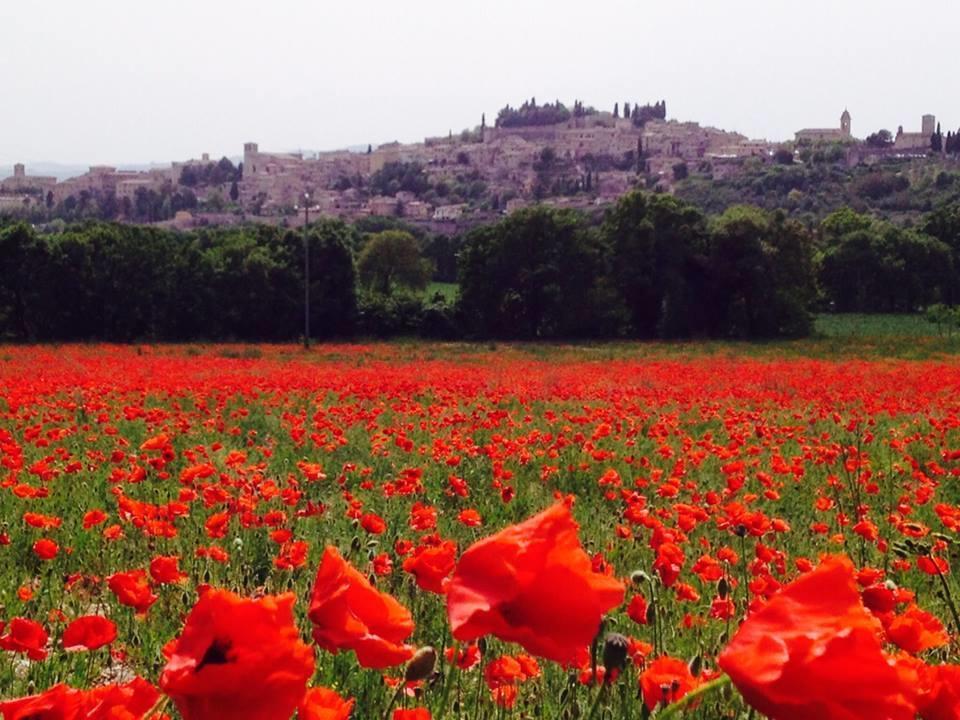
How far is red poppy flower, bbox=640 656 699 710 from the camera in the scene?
1.71 metres

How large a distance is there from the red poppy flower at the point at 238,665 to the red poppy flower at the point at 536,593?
0.14 metres

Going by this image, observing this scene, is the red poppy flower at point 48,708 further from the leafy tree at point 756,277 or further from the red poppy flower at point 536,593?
the leafy tree at point 756,277

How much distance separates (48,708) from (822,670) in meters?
0.71

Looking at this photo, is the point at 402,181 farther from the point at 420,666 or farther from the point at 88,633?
the point at 420,666

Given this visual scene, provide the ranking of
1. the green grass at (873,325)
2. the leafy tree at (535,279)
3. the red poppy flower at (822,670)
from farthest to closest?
the green grass at (873,325) → the leafy tree at (535,279) → the red poppy flower at (822,670)

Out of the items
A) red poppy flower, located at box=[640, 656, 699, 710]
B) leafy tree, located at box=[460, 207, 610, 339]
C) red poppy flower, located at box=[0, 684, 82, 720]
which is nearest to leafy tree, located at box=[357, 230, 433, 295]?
leafy tree, located at box=[460, 207, 610, 339]

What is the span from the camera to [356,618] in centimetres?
106

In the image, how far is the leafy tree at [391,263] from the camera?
59531 millimetres

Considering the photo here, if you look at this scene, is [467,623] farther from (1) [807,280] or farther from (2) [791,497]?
(1) [807,280]

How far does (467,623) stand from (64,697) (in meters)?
0.43

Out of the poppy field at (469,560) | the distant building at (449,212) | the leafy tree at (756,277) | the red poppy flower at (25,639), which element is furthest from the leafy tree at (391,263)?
the distant building at (449,212)

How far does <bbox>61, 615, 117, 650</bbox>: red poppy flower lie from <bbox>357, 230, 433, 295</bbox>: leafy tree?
57492 mm

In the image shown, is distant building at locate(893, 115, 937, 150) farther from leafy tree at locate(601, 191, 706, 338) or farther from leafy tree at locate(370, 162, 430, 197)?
leafy tree at locate(601, 191, 706, 338)

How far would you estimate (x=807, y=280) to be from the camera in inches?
1610
